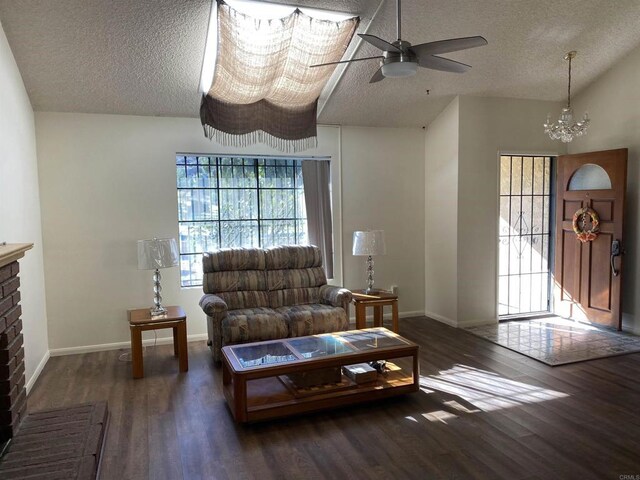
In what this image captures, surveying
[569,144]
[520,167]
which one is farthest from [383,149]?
[569,144]

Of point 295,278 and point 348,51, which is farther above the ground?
point 348,51

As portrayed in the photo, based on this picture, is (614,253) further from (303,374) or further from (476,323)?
(303,374)

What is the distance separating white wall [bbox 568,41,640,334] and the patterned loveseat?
10.2ft

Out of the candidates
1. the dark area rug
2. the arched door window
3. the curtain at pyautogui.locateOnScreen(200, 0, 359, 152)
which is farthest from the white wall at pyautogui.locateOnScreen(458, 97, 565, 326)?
the dark area rug

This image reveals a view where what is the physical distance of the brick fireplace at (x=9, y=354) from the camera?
8.66 ft

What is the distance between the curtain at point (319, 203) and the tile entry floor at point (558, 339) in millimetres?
1945

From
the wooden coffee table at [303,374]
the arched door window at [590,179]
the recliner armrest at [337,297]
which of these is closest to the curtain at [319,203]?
→ the recliner armrest at [337,297]

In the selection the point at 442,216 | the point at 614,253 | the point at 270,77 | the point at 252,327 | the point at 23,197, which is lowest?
the point at 252,327

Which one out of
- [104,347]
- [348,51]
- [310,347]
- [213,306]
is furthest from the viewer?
[104,347]

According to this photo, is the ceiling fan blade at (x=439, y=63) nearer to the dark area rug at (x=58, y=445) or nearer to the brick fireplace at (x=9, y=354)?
the brick fireplace at (x=9, y=354)

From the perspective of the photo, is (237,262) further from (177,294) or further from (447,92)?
(447,92)

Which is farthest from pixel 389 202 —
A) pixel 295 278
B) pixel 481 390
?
pixel 481 390

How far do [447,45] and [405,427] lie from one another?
2438 mm

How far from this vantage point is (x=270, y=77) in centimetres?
431
